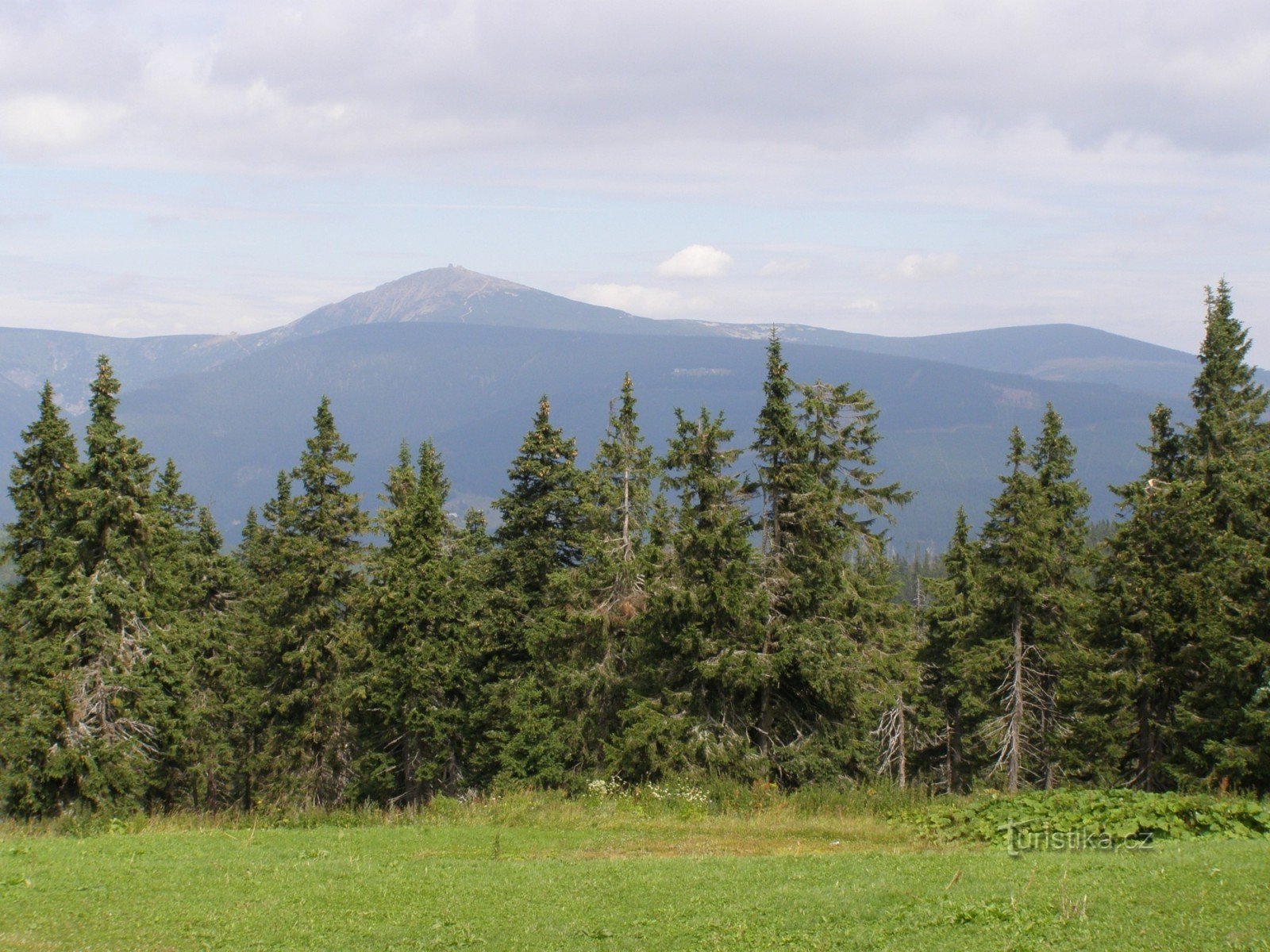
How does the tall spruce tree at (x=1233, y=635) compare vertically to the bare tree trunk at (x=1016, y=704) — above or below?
above

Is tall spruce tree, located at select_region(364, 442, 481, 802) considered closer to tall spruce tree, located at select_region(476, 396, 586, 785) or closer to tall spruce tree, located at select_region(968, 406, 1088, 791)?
tall spruce tree, located at select_region(476, 396, 586, 785)

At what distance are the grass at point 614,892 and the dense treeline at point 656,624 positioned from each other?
9918 mm

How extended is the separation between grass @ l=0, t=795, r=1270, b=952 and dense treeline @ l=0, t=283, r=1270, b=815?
390 inches

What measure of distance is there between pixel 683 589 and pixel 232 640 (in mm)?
23778

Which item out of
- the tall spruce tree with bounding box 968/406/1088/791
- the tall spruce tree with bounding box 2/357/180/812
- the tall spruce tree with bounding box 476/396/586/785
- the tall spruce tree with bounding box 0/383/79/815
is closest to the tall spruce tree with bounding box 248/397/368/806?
the tall spruce tree with bounding box 2/357/180/812

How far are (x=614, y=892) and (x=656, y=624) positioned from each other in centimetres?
1435

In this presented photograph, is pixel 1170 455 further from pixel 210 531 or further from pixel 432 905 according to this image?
pixel 210 531

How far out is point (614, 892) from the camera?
38.7 feet

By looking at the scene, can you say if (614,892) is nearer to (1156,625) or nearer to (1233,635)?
(1233,635)

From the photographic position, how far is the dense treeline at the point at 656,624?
977 inches

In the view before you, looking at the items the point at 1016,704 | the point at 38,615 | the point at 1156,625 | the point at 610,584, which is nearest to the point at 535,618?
the point at 610,584

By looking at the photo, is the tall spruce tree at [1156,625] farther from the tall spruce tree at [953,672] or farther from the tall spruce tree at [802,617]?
the tall spruce tree at [953,672]

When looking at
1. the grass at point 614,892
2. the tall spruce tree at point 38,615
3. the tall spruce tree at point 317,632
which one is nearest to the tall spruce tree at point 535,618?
the tall spruce tree at point 317,632

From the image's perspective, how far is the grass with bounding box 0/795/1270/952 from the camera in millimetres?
9828
